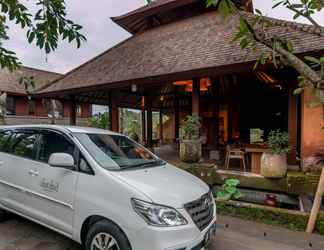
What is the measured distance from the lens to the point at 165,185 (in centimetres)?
267

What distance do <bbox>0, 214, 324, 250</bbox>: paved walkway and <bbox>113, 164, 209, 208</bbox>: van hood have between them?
1.18 meters

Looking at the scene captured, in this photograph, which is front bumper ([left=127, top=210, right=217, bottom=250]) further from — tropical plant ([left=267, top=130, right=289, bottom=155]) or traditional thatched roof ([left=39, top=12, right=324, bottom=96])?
traditional thatched roof ([left=39, top=12, right=324, bottom=96])


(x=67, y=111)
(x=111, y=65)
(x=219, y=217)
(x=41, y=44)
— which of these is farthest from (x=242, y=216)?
(x=67, y=111)

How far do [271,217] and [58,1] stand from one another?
16.5ft

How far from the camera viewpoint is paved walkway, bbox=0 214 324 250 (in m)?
3.26

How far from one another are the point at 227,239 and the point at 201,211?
1340mm

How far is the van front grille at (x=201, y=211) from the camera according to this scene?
254cm

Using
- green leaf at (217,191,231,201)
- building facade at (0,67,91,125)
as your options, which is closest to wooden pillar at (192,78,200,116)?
green leaf at (217,191,231,201)

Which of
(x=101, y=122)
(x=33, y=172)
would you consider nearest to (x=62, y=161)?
(x=33, y=172)

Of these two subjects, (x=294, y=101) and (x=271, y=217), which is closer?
(x=271, y=217)

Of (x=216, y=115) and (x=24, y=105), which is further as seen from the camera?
(x=24, y=105)

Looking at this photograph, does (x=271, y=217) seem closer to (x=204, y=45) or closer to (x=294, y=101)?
(x=294, y=101)

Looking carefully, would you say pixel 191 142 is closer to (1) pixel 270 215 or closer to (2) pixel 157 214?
(1) pixel 270 215

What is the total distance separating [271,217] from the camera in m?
4.23
